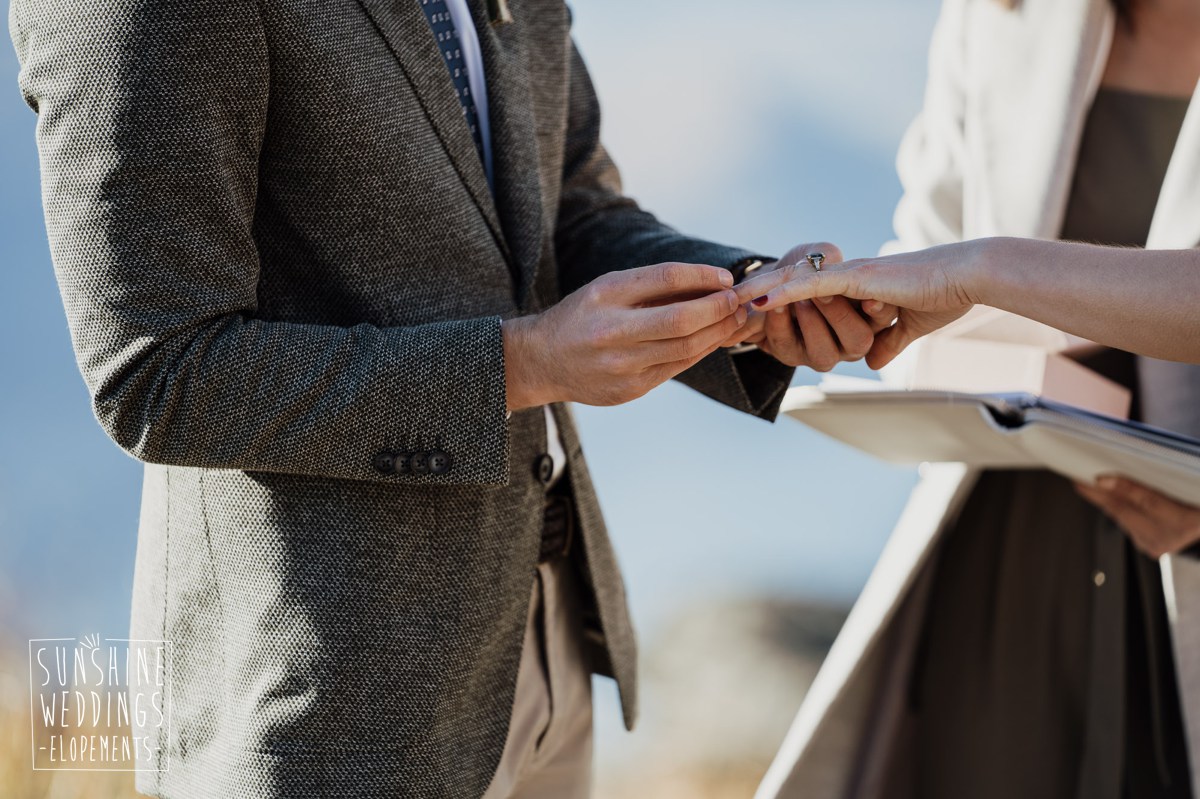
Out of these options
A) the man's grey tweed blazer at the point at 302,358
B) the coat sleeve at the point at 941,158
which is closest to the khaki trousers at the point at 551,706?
the man's grey tweed blazer at the point at 302,358

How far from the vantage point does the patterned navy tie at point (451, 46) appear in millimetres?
1297

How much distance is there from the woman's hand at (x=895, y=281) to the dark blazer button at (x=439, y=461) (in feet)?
1.30

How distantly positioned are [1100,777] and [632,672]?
0.89m

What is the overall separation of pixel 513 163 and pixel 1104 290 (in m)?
0.73

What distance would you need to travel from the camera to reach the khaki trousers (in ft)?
4.54

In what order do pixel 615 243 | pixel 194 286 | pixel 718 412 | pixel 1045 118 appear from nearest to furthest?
pixel 194 286, pixel 615 243, pixel 1045 118, pixel 718 412

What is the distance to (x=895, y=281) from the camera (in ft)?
4.12

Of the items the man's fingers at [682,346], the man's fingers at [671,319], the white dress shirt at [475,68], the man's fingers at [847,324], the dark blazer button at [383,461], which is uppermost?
the white dress shirt at [475,68]

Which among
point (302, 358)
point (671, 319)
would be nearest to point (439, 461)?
point (302, 358)

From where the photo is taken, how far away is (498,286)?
4.19 ft

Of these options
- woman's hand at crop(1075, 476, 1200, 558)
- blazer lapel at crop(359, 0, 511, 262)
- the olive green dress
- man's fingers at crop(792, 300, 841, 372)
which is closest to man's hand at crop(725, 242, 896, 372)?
man's fingers at crop(792, 300, 841, 372)

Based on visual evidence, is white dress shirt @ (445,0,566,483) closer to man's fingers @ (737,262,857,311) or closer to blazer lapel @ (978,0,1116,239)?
man's fingers @ (737,262,857,311)

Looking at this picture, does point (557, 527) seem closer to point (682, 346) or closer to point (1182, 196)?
point (682, 346)

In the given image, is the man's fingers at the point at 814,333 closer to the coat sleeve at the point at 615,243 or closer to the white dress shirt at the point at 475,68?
the coat sleeve at the point at 615,243
